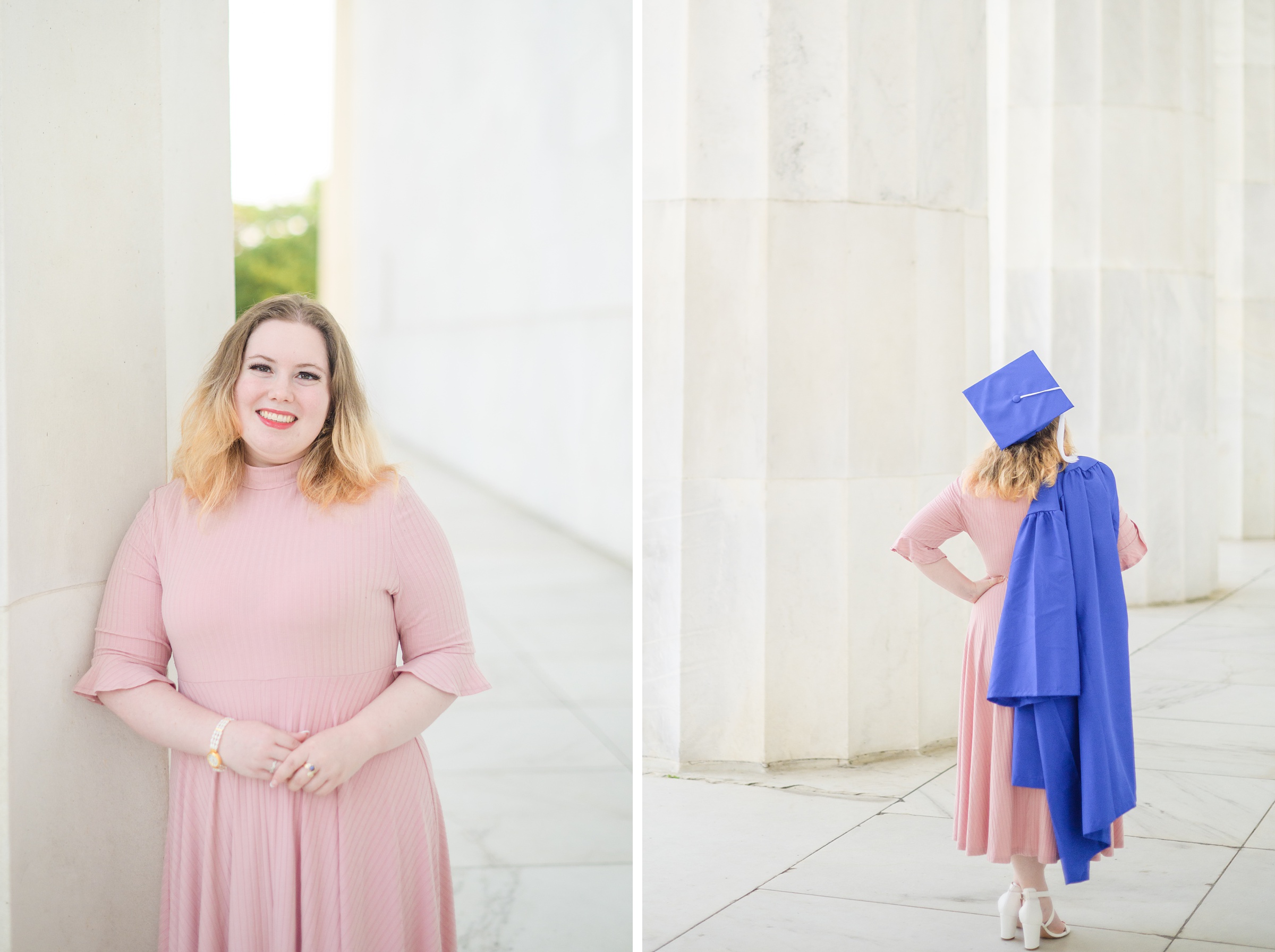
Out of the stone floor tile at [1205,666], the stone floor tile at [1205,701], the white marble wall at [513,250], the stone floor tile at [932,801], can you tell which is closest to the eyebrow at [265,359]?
the stone floor tile at [932,801]

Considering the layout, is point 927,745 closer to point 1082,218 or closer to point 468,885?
point 468,885

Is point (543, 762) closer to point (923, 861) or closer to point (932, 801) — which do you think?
point (932, 801)

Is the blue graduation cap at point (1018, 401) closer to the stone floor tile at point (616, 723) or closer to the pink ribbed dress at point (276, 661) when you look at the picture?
the pink ribbed dress at point (276, 661)

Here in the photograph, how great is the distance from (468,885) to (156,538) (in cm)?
299

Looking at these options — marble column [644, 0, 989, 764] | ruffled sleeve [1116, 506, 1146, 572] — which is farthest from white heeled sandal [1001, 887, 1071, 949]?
marble column [644, 0, 989, 764]

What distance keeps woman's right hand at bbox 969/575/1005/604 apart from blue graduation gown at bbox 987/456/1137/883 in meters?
0.18

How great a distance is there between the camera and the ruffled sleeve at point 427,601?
2.80 m

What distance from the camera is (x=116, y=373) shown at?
280 centimetres

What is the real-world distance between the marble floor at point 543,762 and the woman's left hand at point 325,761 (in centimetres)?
64

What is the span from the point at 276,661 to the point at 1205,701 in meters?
7.05

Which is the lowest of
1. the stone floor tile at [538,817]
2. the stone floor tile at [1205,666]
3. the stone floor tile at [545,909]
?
the stone floor tile at [545,909]

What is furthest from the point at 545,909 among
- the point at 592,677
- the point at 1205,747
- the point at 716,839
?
the point at 1205,747

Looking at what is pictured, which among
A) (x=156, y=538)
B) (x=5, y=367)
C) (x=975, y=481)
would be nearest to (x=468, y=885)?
(x=975, y=481)

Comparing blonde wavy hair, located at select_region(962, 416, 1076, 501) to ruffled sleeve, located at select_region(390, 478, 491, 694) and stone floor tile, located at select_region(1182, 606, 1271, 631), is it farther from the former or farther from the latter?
stone floor tile, located at select_region(1182, 606, 1271, 631)
